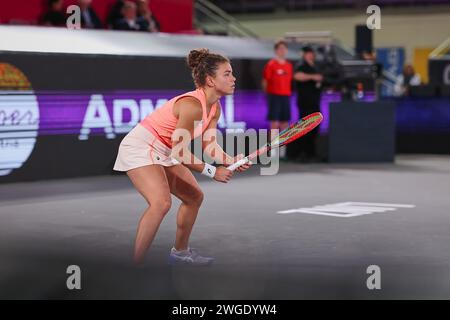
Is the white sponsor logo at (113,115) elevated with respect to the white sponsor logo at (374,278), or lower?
elevated

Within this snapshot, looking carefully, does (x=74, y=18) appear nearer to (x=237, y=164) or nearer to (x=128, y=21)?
(x=128, y=21)

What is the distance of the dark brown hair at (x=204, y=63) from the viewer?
20.8ft

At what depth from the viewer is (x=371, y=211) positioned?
9734 mm

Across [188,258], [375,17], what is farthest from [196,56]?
[375,17]

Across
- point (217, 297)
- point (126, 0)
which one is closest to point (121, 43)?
point (126, 0)

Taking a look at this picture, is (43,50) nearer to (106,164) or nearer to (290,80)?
(106,164)

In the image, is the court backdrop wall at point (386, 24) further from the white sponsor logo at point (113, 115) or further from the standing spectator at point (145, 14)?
the white sponsor logo at point (113, 115)

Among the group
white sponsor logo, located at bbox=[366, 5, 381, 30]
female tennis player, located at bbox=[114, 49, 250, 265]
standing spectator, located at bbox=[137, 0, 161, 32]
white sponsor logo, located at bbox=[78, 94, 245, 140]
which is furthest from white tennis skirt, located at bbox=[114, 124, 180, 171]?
standing spectator, located at bbox=[137, 0, 161, 32]

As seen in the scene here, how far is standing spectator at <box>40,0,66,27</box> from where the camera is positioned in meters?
14.3

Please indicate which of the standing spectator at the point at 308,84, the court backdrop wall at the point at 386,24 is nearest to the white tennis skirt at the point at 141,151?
the standing spectator at the point at 308,84

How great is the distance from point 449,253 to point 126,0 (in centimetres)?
981

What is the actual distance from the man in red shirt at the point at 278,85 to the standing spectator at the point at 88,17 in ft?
9.20

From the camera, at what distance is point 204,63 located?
634 centimetres

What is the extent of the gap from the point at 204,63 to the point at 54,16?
8455mm
